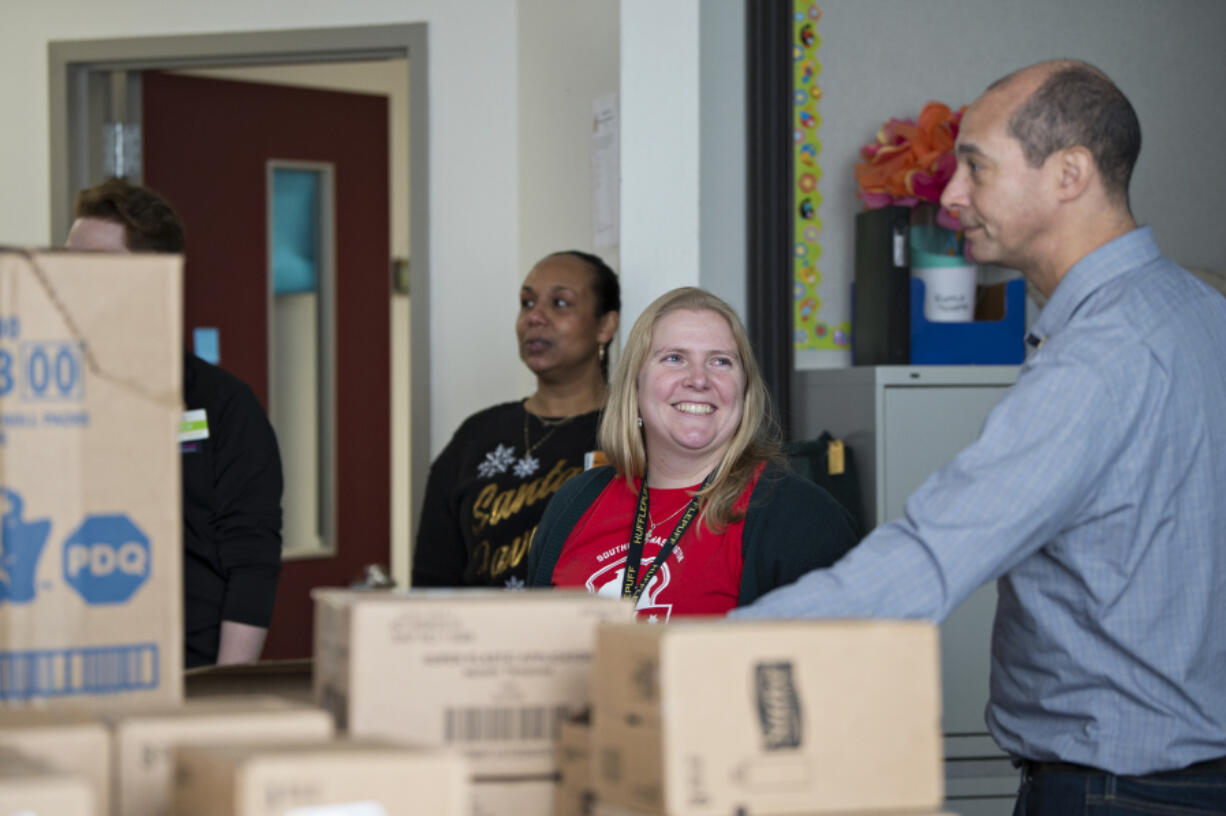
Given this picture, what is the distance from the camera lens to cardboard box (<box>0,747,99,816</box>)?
0.82 m

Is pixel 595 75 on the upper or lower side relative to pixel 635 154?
upper

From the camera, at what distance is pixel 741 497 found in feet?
6.88

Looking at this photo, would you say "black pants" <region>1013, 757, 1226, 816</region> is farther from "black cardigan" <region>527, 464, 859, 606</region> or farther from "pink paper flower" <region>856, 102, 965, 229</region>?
"pink paper flower" <region>856, 102, 965, 229</region>

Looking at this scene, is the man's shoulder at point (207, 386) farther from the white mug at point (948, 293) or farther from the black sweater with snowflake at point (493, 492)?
the white mug at point (948, 293)

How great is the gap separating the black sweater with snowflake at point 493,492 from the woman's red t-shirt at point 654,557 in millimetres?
692

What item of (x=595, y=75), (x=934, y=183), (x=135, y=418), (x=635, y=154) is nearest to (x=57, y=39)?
(x=595, y=75)

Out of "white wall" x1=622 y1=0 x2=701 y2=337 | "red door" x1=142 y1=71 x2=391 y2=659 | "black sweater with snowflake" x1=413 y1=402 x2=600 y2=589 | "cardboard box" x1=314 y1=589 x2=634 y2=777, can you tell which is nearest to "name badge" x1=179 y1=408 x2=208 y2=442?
"black sweater with snowflake" x1=413 y1=402 x2=600 y2=589

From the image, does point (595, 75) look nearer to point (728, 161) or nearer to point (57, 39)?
point (728, 161)

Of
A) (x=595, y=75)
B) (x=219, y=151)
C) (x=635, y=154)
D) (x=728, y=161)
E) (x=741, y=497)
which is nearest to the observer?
(x=741, y=497)

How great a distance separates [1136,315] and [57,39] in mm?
3515

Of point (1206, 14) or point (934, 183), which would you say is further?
point (1206, 14)

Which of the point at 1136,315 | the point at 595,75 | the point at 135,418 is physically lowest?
the point at 135,418

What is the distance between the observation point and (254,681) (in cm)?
140

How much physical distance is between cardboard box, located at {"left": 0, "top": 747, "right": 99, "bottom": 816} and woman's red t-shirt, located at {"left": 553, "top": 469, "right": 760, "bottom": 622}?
46.6 inches
